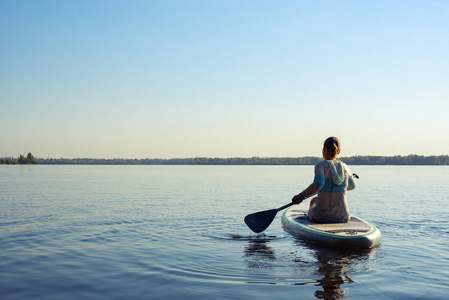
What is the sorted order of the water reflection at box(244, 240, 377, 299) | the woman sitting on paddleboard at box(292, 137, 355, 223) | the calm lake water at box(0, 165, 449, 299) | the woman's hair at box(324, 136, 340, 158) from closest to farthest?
the calm lake water at box(0, 165, 449, 299) < the water reflection at box(244, 240, 377, 299) < the woman sitting on paddleboard at box(292, 137, 355, 223) < the woman's hair at box(324, 136, 340, 158)

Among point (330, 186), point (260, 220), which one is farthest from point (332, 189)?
point (260, 220)

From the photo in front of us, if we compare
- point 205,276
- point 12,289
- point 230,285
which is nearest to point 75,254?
point 12,289

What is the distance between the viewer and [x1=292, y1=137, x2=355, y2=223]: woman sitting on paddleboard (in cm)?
855

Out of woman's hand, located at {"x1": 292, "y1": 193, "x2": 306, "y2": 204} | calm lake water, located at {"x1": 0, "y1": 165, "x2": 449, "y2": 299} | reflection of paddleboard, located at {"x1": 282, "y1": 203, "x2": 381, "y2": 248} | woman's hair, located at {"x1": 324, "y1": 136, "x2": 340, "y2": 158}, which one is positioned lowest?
calm lake water, located at {"x1": 0, "y1": 165, "x2": 449, "y2": 299}

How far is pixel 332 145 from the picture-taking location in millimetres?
8719

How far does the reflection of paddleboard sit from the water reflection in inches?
6.6

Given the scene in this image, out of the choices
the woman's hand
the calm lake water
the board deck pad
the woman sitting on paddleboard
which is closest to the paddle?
the calm lake water

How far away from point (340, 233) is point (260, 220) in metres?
2.59

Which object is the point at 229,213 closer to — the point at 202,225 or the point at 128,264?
the point at 202,225

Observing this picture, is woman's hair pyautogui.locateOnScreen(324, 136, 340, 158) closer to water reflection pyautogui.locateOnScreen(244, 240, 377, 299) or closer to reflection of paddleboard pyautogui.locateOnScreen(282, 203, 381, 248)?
reflection of paddleboard pyautogui.locateOnScreen(282, 203, 381, 248)

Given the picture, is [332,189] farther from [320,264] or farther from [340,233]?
[320,264]

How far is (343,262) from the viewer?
7.45 meters

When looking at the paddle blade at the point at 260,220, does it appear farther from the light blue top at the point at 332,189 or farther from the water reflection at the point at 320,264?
the light blue top at the point at 332,189

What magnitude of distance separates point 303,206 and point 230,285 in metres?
7.84
